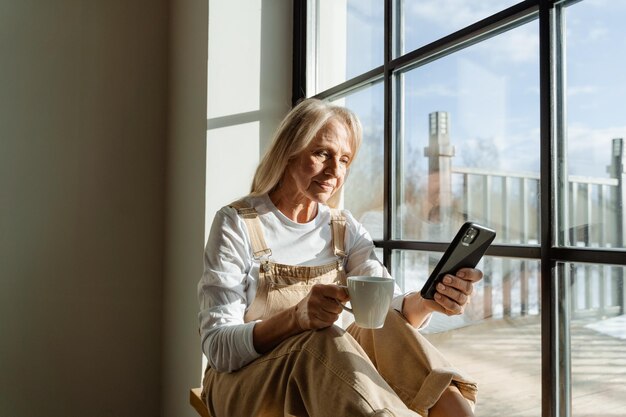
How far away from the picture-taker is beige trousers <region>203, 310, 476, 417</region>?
873 mm

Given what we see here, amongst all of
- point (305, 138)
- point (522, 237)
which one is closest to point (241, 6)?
point (305, 138)

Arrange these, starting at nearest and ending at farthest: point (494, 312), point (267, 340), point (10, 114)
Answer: point (267, 340)
point (494, 312)
point (10, 114)

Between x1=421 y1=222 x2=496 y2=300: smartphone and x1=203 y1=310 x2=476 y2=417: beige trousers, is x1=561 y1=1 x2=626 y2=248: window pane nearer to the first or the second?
x1=421 y1=222 x2=496 y2=300: smartphone

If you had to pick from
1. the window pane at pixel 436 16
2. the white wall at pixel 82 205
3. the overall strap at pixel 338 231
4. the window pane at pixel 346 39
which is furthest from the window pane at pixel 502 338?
the white wall at pixel 82 205

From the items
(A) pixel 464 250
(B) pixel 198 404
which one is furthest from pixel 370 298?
(B) pixel 198 404

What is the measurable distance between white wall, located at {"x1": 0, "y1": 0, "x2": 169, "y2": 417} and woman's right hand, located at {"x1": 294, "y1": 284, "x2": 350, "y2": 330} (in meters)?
1.34

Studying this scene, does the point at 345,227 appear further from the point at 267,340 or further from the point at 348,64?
the point at 348,64

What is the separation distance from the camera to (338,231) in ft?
4.64

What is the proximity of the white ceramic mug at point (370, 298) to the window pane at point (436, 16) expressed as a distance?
69 centimetres

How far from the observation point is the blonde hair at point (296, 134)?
130 cm

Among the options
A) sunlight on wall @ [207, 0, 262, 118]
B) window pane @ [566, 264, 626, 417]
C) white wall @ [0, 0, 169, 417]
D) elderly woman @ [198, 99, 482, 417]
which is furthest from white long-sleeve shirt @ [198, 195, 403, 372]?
white wall @ [0, 0, 169, 417]

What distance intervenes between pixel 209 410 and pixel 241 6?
1.34m

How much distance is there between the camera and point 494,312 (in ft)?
3.88

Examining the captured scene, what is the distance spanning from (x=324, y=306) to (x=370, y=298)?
90 mm
